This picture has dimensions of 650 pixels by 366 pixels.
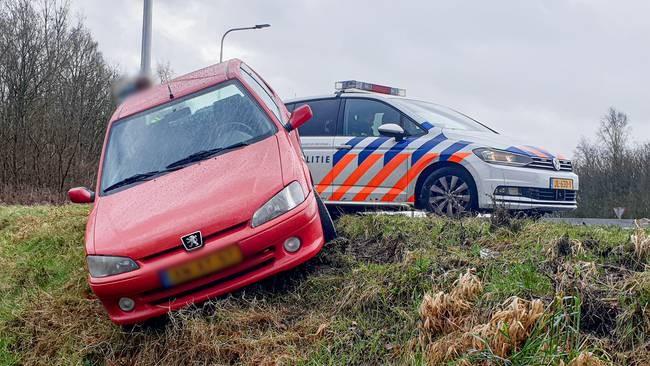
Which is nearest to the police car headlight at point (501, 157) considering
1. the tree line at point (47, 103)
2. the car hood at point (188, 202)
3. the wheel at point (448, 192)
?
the wheel at point (448, 192)

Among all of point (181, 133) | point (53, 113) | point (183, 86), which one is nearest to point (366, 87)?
point (183, 86)

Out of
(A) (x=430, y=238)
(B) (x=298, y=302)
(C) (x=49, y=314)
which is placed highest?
(A) (x=430, y=238)

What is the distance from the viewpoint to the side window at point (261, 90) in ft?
16.7

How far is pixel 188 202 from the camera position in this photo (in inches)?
150

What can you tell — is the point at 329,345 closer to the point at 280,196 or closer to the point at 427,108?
the point at 280,196

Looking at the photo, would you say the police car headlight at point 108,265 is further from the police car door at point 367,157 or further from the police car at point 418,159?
the police car door at point 367,157

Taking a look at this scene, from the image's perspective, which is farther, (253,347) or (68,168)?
(68,168)

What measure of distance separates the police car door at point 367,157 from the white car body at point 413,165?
1cm

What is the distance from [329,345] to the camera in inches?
126

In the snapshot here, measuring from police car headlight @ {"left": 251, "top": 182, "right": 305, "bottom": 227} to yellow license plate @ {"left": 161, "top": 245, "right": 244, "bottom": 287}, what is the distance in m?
0.23

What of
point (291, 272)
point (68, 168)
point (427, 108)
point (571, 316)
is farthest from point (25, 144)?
point (571, 316)

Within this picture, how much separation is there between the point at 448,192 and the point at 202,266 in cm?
348

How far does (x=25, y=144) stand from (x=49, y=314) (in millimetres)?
15485

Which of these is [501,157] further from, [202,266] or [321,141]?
[202,266]
